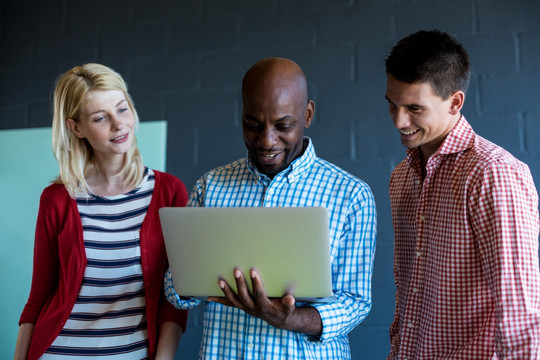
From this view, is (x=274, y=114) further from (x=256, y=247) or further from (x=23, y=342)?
(x=23, y=342)

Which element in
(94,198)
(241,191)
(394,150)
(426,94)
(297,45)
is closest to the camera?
(426,94)

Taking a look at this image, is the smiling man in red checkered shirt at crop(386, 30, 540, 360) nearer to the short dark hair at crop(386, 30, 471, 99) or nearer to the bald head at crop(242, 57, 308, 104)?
the short dark hair at crop(386, 30, 471, 99)

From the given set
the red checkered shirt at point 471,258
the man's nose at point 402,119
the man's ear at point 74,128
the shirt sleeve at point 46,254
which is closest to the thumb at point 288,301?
the red checkered shirt at point 471,258

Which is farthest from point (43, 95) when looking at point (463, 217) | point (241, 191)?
point (463, 217)

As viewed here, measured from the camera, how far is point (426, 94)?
1.28 meters

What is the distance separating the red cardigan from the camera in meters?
1.56

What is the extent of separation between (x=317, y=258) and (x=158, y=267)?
64 centimetres

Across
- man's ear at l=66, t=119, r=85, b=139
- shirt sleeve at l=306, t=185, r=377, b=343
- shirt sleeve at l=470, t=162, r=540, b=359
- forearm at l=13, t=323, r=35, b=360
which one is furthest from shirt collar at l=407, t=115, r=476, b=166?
forearm at l=13, t=323, r=35, b=360

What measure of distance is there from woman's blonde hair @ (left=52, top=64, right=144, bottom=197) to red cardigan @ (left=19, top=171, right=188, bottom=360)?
60 millimetres

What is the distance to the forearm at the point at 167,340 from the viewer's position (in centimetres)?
152

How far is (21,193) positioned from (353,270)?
75.9 inches

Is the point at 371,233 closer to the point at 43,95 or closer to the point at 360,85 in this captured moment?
the point at 360,85

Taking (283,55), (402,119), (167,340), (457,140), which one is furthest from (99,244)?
(283,55)

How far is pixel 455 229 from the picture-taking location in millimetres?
1197
